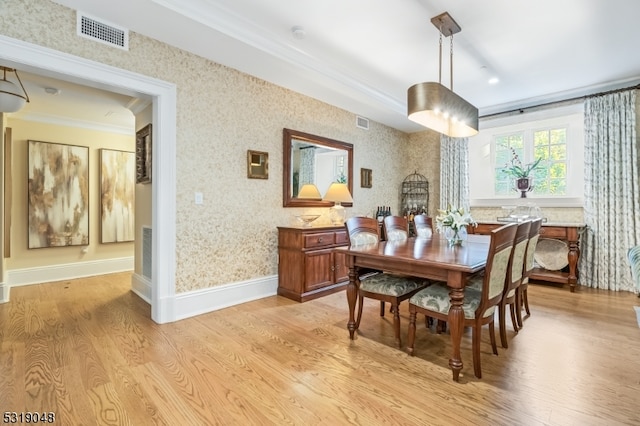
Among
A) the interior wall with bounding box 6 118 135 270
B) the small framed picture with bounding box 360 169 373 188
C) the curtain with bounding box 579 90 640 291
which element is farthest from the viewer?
the small framed picture with bounding box 360 169 373 188

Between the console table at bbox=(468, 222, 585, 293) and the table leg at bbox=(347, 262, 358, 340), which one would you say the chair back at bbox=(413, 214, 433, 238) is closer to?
the table leg at bbox=(347, 262, 358, 340)

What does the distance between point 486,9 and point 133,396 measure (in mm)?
3812

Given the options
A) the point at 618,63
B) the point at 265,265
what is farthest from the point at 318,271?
the point at 618,63

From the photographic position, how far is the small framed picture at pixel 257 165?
142 inches

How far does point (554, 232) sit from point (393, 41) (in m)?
3.27

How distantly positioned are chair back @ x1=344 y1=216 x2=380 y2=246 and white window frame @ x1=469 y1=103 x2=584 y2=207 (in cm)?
319

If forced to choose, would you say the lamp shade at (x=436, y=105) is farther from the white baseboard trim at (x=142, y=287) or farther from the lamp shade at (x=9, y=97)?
the lamp shade at (x=9, y=97)

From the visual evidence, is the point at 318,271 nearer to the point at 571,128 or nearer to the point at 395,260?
the point at 395,260

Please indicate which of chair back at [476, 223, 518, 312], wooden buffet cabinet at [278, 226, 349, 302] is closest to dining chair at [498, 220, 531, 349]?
chair back at [476, 223, 518, 312]

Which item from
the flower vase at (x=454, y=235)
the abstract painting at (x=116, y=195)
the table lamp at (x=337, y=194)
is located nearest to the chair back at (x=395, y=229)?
the flower vase at (x=454, y=235)

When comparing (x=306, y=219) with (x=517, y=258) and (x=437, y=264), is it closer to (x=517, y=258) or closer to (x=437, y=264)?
(x=437, y=264)

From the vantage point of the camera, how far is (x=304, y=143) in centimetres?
424

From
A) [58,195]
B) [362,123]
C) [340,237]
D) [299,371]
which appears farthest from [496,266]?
[58,195]

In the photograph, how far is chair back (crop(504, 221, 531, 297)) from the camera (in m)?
2.23
